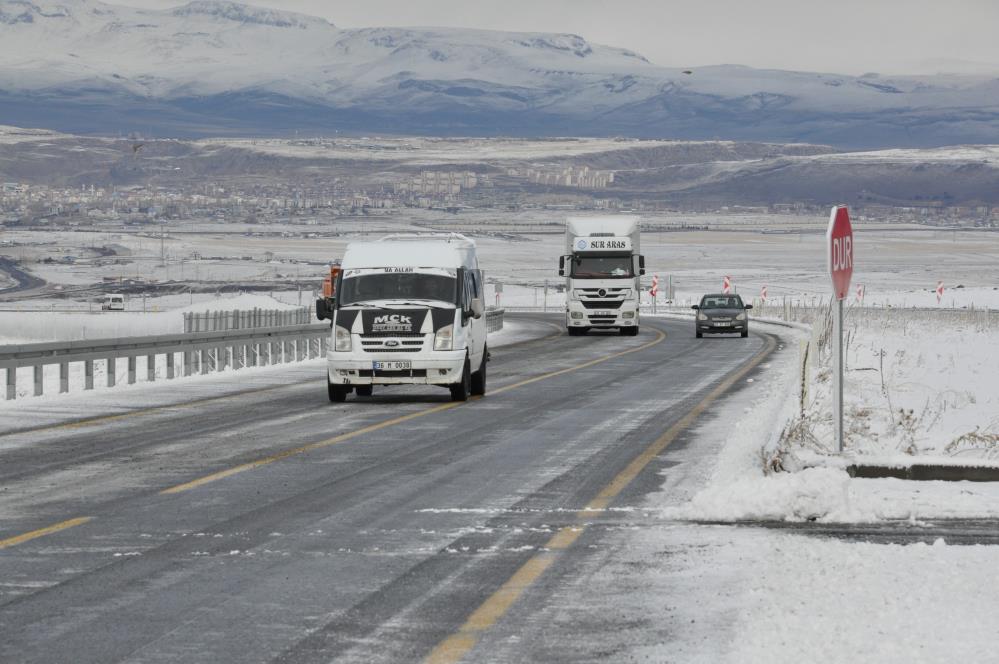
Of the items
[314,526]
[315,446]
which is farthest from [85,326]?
[314,526]

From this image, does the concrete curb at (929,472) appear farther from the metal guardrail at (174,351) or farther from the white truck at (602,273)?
the white truck at (602,273)

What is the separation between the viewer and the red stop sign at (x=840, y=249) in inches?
536

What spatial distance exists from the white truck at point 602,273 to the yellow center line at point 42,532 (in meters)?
40.2

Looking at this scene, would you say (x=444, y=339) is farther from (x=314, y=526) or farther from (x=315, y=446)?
(x=314, y=526)

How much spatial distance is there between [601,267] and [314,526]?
1617 inches

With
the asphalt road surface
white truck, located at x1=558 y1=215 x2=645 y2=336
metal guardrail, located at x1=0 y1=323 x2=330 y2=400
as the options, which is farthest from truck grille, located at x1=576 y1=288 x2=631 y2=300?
the asphalt road surface

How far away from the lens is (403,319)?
76.2 feet

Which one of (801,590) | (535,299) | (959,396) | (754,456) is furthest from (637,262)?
(535,299)

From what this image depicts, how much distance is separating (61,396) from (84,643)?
17794mm

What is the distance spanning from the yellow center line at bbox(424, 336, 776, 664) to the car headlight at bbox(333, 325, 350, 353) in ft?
22.8

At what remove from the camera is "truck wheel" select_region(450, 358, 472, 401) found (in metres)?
23.3

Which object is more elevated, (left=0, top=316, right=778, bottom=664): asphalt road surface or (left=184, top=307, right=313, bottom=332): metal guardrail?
(left=0, top=316, right=778, bottom=664): asphalt road surface

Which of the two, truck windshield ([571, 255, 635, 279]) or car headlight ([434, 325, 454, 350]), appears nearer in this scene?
car headlight ([434, 325, 454, 350])

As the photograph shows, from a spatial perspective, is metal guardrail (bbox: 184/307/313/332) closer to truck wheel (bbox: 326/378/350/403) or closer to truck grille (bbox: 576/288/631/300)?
truck wheel (bbox: 326/378/350/403)
